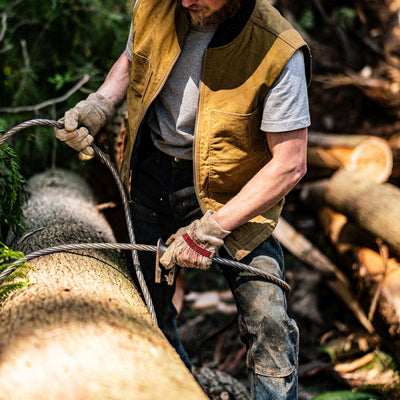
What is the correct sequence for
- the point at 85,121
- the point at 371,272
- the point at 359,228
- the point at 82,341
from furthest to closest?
the point at 359,228
the point at 371,272
the point at 85,121
the point at 82,341

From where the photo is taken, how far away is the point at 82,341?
4.76 feet

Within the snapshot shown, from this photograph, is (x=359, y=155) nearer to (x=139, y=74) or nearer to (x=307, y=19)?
(x=307, y=19)

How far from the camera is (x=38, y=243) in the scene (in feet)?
7.59

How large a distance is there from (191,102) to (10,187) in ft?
3.71

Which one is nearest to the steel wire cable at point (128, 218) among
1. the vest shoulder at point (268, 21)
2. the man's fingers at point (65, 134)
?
the man's fingers at point (65, 134)

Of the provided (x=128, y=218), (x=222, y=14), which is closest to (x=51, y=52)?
(x=128, y=218)

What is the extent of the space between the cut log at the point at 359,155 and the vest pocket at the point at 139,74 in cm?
386

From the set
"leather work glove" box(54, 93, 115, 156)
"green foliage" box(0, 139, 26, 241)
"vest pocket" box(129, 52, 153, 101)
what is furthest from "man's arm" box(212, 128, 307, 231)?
"green foliage" box(0, 139, 26, 241)

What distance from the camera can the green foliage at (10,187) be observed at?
2.39 metres

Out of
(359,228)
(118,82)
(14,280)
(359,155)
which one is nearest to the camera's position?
(14,280)

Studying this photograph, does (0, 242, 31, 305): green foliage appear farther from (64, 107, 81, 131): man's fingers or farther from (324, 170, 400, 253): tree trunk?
(324, 170, 400, 253): tree trunk

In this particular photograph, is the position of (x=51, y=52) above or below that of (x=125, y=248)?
above

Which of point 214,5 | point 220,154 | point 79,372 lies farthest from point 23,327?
point 214,5

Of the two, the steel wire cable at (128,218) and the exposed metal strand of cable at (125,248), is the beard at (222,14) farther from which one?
the exposed metal strand of cable at (125,248)
